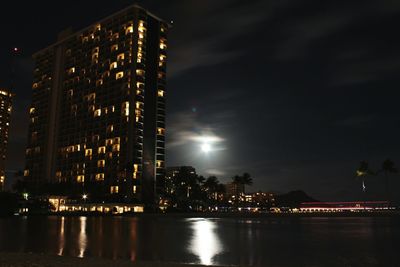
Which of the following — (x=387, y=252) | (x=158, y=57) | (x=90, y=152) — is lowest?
(x=387, y=252)

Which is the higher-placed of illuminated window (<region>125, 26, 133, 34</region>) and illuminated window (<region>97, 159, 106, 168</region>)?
illuminated window (<region>125, 26, 133, 34</region>)

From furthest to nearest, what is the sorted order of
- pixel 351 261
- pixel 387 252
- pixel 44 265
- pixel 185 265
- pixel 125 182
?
pixel 125 182 → pixel 387 252 → pixel 351 261 → pixel 185 265 → pixel 44 265

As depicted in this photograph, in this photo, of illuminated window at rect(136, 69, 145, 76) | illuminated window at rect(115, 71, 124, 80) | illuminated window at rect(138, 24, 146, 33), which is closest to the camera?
illuminated window at rect(136, 69, 145, 76)

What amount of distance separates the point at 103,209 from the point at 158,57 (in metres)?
78.0

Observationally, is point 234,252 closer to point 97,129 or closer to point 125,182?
point 125,182

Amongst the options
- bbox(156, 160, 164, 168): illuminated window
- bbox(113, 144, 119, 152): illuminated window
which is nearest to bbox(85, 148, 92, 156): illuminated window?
bbox(113, 144, 119, 152): illuminated window

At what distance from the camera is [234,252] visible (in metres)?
32.1

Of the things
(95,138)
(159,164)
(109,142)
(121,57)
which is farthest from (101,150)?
(121,57)

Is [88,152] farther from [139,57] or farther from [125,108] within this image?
[139,57]

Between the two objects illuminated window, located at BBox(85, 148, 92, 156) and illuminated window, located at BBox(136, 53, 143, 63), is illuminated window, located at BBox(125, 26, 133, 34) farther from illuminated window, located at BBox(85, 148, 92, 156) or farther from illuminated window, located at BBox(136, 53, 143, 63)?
illuminated window, located at BBox(85, 148, 92, 156)

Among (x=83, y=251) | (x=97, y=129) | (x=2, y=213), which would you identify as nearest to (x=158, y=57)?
(x=97, y=129)

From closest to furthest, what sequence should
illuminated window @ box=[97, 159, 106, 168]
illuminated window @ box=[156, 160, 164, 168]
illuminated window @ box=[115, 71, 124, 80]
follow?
illuminated window @ box=[156, 160, 164, 168]
illuminated window @ box=[97, 159, 106, 168]
illuminated window @ box=[115, 71, 124, 80]

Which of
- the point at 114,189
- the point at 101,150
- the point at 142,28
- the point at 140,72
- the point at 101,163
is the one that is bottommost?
the point at 114,189

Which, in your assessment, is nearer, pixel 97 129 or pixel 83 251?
pixel 83 251
